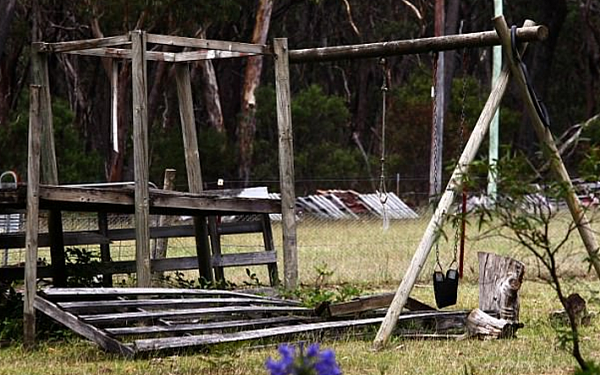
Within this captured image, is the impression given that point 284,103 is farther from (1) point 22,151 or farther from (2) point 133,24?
(1) point 22,151

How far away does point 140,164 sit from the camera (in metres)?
11.2

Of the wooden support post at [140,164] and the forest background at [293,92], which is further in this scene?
the forest background at [293,92]

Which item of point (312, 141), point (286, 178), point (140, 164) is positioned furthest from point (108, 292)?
point (312, 141)

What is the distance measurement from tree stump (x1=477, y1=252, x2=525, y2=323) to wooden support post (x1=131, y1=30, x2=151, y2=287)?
115 inches

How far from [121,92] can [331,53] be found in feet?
78.6

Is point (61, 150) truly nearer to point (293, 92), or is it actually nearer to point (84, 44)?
point (293, 92)

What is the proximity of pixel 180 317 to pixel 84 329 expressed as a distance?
1034mm

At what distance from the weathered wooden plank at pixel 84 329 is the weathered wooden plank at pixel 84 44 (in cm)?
269

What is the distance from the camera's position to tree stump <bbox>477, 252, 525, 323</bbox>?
10.6m

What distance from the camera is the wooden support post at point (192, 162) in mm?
13547

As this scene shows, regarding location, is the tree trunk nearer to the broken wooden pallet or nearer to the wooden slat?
the wooden slat

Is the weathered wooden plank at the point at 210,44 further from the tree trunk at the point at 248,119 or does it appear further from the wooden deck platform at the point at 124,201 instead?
the tree trunk at the point at 248,119

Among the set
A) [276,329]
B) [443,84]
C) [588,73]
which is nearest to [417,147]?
[443,84]

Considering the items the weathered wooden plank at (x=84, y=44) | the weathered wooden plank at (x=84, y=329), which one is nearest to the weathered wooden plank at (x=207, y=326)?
the weathered wooden plank at (x=84, y=329)
